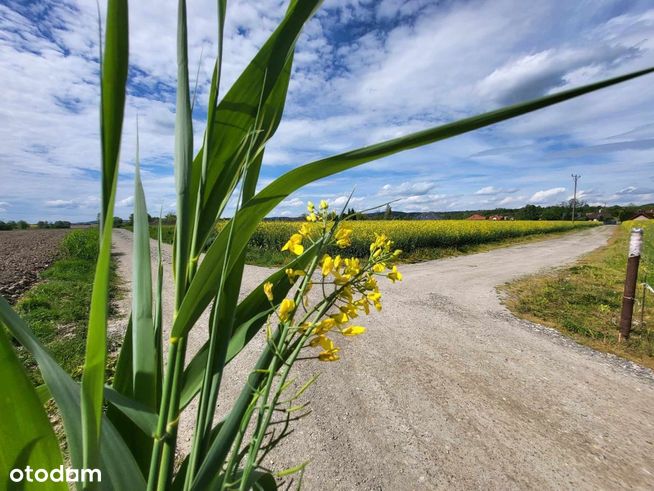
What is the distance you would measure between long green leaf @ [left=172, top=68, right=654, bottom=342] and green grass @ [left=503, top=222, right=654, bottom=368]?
5.54 meters

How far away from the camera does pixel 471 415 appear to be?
305cm

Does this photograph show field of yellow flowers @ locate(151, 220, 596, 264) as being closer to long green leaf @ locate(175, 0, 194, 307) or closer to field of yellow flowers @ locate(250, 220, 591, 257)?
field of yellow flowers @ locate(250, 220, 591, 257)

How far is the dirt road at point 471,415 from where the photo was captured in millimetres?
2381

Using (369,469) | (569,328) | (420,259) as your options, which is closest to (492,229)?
(420,259)

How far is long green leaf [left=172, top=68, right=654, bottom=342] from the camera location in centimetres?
36

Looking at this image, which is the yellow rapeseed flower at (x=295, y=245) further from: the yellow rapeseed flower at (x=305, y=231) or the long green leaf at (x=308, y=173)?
the long green leaf at (x=308, y=173)

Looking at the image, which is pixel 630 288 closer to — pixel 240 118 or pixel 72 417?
pixel 240 118

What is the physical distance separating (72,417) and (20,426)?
6 cm

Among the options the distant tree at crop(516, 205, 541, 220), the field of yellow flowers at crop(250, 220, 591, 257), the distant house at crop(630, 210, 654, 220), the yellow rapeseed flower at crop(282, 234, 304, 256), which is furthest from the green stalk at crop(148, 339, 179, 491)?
the distant house at crop(630, 210, 654, 220)

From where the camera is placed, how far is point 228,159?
0.54 m

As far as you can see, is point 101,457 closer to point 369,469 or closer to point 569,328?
point 369,469

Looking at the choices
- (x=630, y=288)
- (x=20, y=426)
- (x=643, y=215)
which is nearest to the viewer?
(x=20, y=426)

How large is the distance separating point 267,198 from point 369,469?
252 cm

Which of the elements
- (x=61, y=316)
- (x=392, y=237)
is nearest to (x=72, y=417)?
(x=61, y=316)
